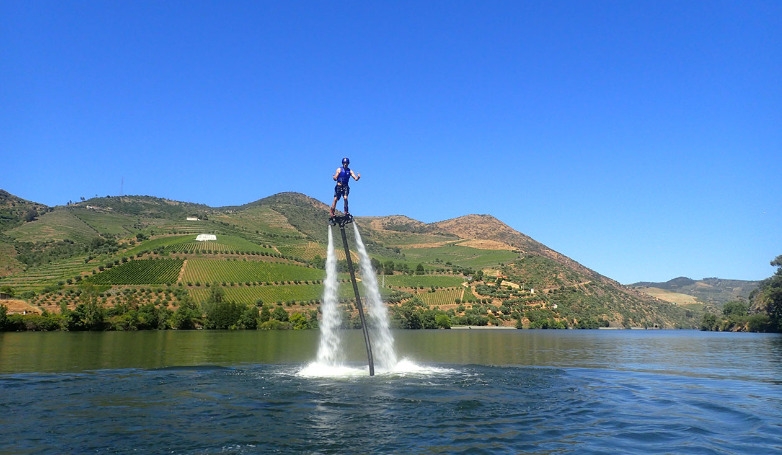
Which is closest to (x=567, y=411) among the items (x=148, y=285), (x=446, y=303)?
(x=148, y=285)

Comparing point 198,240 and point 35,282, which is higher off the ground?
point 198,240

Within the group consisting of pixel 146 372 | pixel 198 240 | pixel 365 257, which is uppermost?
pixel 198 240

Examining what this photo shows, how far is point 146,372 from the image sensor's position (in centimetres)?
3238

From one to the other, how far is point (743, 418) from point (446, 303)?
15512 centimetres

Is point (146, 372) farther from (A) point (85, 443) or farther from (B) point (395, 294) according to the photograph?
(B) point (395, 294)

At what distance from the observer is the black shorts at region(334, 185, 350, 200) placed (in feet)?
78.5

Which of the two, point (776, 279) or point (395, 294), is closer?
point (776, 279)

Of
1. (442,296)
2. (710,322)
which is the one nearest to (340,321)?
(442,296)

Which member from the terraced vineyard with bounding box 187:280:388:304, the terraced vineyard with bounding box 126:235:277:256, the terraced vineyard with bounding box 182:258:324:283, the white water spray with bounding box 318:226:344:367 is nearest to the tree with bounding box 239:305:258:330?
the terraced vineyard with bounding box 187:280:388:304

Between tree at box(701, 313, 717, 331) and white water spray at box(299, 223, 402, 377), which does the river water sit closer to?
white water spray at box(299, 223, 402, 377)

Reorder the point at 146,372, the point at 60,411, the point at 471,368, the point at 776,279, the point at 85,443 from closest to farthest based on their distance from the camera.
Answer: the point at 85,443, the point at 60,411, the point at 146,372, the point at 471,368, the point at 776,279

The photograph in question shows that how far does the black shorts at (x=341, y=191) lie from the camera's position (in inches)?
942

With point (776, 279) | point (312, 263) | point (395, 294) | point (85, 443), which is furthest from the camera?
point (312, 263)

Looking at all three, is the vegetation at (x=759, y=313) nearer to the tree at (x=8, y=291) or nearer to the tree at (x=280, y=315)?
the tree at (x=280, y=315)
